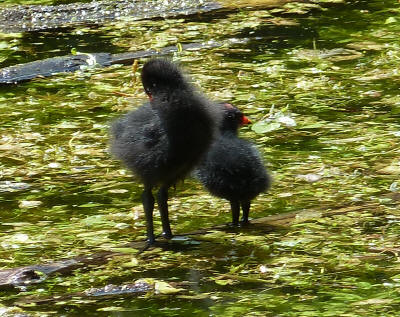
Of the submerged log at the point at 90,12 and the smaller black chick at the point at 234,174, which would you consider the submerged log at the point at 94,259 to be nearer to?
the smaller black chick at the point at 234,174

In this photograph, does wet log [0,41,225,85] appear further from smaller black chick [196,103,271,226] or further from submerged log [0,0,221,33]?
smaller black chick [196,103,271,226]

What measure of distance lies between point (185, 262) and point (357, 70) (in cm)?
392

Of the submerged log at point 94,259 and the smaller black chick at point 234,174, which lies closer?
the submerged log at point 94,259

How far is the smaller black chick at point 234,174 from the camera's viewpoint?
5180mm

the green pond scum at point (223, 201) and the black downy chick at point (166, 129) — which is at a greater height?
the black downy chick at point (166, 129)

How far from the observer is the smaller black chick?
17.0 ft

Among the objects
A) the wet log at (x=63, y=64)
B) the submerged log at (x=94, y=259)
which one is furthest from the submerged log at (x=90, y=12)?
the submerged log at (x=94, y=259)

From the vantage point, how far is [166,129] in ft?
15.5

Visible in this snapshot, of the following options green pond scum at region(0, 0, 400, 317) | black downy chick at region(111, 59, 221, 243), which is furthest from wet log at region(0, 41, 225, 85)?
black downy chick at region(111, 59, 221, 243)

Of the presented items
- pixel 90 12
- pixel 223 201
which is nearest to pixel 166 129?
pixel 223 201

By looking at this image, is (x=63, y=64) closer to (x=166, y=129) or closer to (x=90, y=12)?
(x=90, y=12)

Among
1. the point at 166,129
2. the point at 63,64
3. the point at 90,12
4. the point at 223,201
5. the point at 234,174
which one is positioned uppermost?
the point at 90,12

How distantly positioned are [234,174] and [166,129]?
0.61 metres

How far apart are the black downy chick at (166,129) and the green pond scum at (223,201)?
40cm
